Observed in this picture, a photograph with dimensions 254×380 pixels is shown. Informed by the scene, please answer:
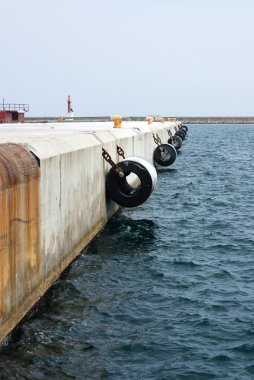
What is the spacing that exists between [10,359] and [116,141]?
11.1 meters

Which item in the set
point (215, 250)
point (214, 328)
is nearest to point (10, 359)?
point (214, 328)

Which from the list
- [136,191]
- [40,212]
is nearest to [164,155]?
[136,191]

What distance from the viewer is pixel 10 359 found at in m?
7.58

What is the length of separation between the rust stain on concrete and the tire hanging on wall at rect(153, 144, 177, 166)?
75.8 feet

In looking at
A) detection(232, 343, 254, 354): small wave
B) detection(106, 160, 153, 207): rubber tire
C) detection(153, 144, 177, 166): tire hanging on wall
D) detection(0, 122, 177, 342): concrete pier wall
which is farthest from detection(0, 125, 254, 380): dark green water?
detection(153, 144, 177, 166): tire hanging on wall

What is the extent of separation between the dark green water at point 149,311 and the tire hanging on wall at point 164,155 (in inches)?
589

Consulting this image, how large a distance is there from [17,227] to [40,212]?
124 cm

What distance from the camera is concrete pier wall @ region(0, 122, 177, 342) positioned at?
7.82 m

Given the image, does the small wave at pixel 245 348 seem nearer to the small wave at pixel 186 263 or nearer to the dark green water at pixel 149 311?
the dark green water at pixel 149 311

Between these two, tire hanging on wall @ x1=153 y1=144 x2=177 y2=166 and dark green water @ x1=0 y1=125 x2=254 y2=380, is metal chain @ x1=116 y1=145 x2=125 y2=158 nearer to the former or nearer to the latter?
dark green water @ x1=0 y1=125 x2=254 y2=380

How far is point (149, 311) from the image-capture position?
9750 mm

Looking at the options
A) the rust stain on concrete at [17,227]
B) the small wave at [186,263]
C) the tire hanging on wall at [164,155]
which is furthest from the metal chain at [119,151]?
the tire hanging on wall at [164,155]

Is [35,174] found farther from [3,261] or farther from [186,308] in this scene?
[186,308]

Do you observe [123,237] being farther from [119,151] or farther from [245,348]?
[245,348]
